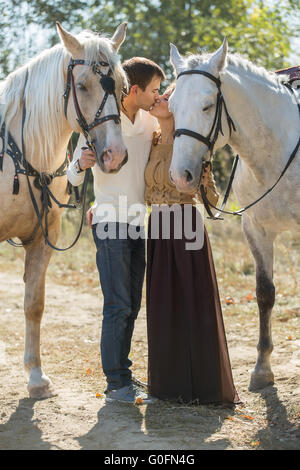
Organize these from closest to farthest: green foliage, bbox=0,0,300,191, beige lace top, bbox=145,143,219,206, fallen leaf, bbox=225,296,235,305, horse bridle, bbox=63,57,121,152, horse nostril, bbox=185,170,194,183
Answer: horse nostril, bbox=185,170,194,183 → horse bridle, bbox=63,57,121,152 → beige lace top, bbox=145,143,219,206 → fallen leaf, bbox=225,296,235,305 → green foliage, bbox=0,0,300,191

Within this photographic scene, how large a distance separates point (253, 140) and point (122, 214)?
2.97 feet

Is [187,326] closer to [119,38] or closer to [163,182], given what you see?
[163,182]

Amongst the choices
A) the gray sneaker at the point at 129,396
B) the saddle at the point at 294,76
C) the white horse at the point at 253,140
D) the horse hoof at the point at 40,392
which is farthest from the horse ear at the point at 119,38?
the horse hoof at the point at 40,392

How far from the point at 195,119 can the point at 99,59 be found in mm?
646

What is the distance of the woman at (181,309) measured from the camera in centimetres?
334

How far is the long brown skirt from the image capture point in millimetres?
3348

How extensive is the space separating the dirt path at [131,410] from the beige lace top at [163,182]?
1.20 m

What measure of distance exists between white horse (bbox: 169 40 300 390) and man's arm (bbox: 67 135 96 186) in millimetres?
489

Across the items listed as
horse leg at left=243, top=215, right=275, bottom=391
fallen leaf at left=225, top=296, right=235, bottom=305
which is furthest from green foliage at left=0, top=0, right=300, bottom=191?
horse leg at left=243, top=215, right=275, bottom=391

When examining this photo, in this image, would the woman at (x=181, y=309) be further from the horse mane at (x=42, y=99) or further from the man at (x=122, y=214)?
the horse mane at (x=42, y=99)

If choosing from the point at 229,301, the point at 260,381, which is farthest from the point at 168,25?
the point at 260,381

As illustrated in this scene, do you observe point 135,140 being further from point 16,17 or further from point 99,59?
point 16,17

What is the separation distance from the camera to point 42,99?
3418 mm

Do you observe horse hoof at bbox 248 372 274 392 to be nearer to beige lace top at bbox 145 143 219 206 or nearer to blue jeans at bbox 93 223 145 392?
blue jeans at bbox 93 223 145 392
